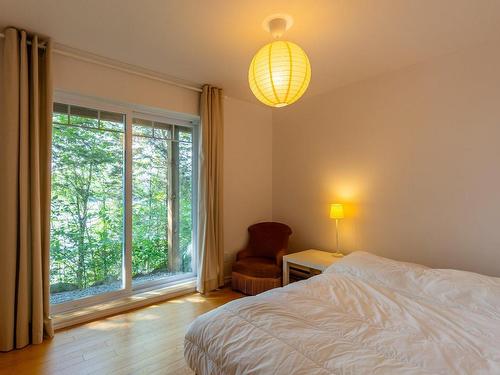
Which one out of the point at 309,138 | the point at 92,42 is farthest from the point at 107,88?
the point at 309,138

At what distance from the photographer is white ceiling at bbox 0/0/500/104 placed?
1809 millimetres

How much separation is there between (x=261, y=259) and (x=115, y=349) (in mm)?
1797

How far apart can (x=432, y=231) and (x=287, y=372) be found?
2134 millimetres

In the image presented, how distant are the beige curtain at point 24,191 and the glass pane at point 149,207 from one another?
0.87 metres

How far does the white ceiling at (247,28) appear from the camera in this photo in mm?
1809

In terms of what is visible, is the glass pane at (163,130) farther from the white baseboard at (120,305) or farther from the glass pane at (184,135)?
the white baseboard at (120,305)

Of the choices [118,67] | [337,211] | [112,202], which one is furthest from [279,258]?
[118,67]

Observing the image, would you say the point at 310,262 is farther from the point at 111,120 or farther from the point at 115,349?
the point at 111,120

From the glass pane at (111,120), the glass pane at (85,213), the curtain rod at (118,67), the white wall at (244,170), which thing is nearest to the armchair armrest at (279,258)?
the white wall at (244,170)

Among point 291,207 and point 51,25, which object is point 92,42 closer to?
point 51,25

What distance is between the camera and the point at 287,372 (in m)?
1.09

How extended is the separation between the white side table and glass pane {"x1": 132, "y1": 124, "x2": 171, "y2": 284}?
1.40 m

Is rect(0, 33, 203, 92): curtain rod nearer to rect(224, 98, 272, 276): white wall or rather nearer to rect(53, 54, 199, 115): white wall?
rect(53, 54, 199, 115): white wall

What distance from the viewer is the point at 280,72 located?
1.59 m
